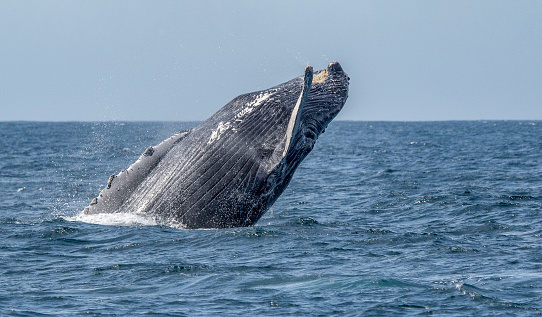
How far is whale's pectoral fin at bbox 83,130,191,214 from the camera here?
11.2m

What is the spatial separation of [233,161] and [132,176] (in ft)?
5.64

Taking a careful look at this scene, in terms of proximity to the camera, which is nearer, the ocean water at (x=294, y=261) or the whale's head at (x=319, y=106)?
the ocean water at (x=294, y=261)

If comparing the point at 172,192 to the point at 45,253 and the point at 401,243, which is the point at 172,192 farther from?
the point at 401,243

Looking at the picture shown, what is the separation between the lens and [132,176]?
11203 millimetres

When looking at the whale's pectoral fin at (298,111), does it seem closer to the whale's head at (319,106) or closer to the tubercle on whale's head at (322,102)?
the whale's head at (319,106)

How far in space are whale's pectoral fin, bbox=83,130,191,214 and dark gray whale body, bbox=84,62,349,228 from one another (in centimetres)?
1

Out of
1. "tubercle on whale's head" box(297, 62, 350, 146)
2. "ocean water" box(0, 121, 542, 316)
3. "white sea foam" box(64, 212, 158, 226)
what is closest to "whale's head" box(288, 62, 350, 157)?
"tubercle on whale's head" box(297, 62, 350, 146)

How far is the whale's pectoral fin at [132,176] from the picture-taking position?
1120 centimetres

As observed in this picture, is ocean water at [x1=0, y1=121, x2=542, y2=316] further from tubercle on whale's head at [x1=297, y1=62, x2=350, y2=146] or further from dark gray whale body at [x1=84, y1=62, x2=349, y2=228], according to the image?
tubercle on whale's head at [x1=297, y1=62, x2=350, y2=146]

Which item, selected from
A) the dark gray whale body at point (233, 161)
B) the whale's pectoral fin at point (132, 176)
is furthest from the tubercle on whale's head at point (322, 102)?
the whale's pectoral fin at point (132, 176)

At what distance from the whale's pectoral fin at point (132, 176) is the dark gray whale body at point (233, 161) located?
1 centimetres

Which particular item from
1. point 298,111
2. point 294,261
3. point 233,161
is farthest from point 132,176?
point 298,111

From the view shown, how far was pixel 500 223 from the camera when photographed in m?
13.8

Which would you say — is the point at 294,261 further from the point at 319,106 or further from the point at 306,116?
the point at 319,106
